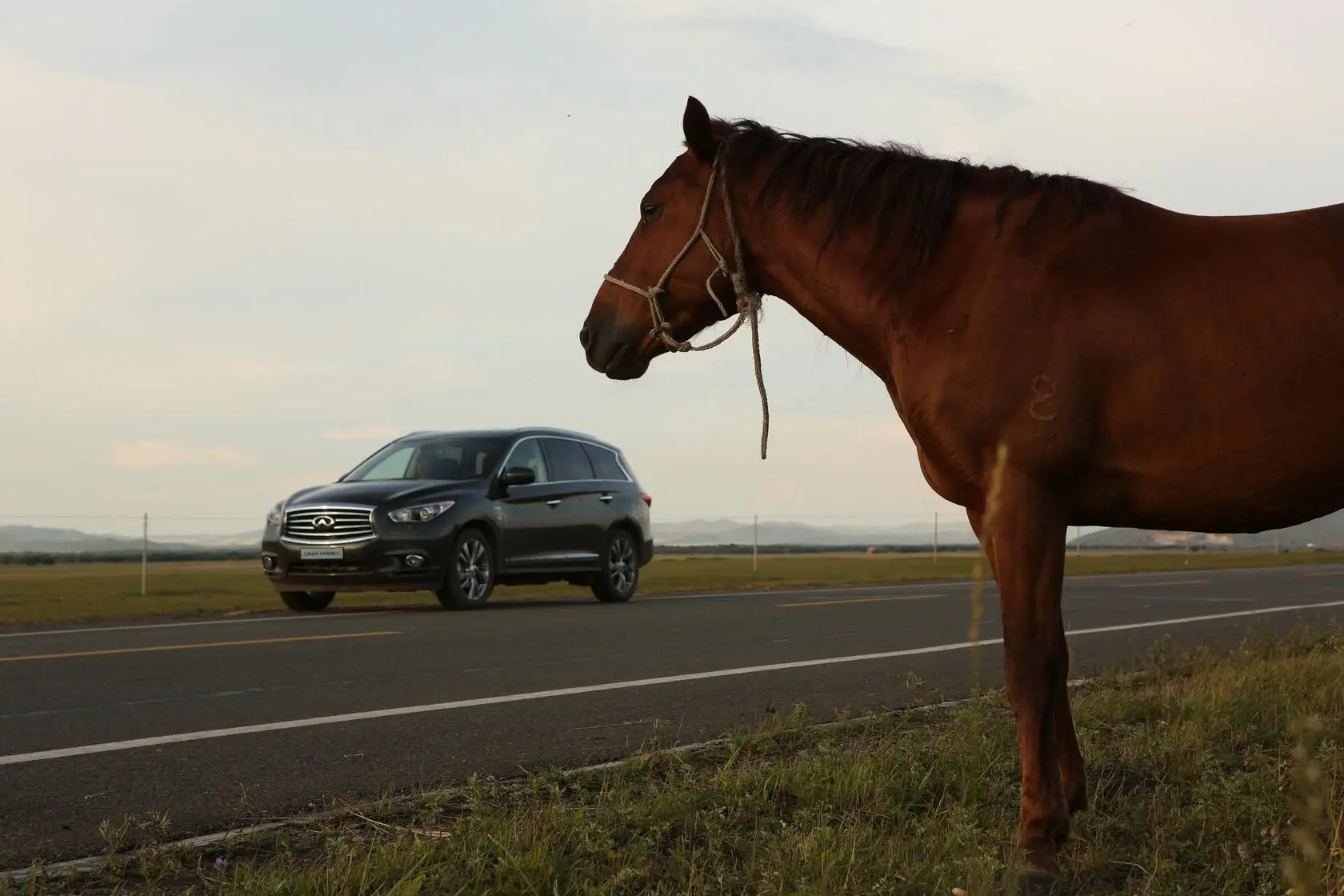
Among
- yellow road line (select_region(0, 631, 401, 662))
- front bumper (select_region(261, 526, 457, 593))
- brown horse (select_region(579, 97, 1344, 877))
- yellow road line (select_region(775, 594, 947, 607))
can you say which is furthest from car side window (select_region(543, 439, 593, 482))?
brown horse (select_region(579, 97, 1344, 877))

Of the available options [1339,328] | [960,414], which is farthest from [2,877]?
[1339,328]

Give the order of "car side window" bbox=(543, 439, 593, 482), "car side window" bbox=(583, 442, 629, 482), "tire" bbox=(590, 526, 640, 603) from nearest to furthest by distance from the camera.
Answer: "car side window" bbox=(543, 439, 593, 482), "tire" bbox=(590, 526, 640, 603), "car side window" bbox=(583, 442, 629, 482)

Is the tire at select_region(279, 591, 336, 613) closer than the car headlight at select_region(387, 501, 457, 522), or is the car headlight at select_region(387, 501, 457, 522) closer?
the car headlight at select_region(387, 501, 457, 522)

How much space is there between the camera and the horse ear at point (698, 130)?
4723 millimetres

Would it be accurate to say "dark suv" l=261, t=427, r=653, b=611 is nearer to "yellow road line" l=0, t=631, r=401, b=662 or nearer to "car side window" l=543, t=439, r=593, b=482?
"car side window" l=543, t=439, r=593, b=482

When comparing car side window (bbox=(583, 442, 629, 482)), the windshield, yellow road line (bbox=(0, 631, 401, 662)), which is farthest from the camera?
car side window (bbox=(583, 442, 629, 482))

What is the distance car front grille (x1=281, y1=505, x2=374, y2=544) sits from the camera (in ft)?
45.8

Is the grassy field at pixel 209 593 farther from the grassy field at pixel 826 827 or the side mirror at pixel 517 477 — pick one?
the grassy field at pixel 826 827

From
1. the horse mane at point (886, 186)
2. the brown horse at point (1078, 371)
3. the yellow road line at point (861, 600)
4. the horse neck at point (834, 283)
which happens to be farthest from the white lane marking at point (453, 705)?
the yellow road line at point (861, 600)

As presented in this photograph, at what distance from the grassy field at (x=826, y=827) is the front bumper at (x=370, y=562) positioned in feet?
28.2

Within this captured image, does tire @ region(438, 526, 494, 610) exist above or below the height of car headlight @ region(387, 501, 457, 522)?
below

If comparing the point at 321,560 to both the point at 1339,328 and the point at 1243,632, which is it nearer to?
the point at 1243,632

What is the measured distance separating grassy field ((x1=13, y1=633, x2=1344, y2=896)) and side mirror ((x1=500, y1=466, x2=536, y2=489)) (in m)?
9.46

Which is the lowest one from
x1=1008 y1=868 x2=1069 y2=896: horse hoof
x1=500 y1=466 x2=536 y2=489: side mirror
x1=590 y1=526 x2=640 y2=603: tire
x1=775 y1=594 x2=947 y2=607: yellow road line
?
x1=1008 y1=868 x2=1069 y2=896: horse hoof
